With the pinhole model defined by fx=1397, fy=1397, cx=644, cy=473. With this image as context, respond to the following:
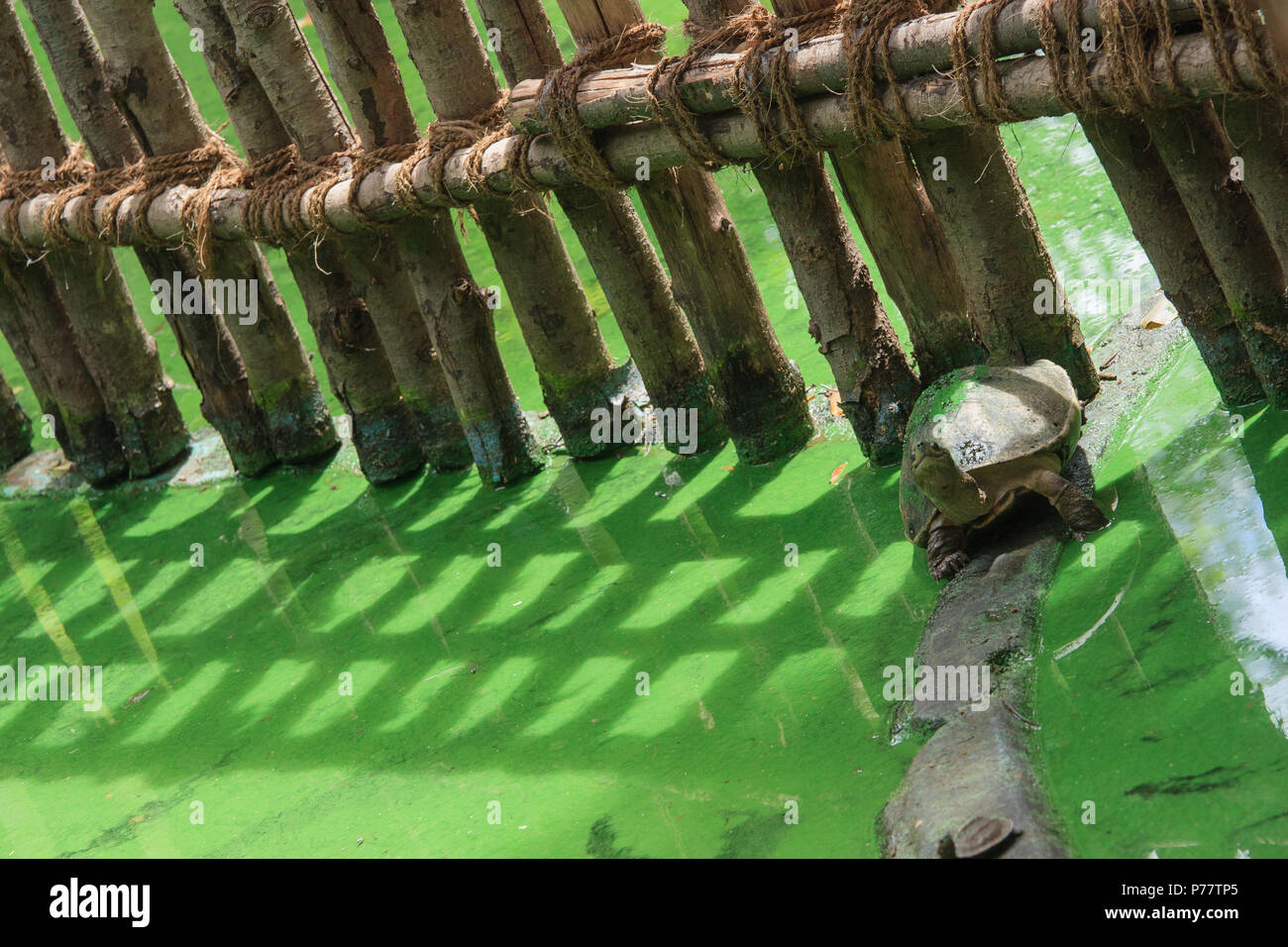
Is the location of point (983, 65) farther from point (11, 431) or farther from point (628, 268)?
point (11, 431)

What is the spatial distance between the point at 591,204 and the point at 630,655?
212 cm

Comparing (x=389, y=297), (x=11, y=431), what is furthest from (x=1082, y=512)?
(x=11, y=431)

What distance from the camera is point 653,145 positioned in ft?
18.2

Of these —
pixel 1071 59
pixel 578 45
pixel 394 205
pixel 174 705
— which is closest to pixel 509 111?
pixel 578 45

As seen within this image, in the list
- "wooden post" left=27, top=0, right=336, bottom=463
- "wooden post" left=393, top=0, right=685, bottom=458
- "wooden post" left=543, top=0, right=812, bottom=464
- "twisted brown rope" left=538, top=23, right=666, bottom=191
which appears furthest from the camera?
"wooden post" left=27, top=0, right=336, bottom=463

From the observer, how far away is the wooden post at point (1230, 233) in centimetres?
463

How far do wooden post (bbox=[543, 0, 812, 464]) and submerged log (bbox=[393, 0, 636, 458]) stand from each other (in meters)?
0.70

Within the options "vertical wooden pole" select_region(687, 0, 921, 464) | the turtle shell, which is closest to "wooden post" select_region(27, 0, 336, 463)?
"vertical wooden pole" select_region(687, 0, 921, 464)

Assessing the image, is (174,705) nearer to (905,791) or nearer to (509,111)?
(509,111)

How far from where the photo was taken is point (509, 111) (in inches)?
232

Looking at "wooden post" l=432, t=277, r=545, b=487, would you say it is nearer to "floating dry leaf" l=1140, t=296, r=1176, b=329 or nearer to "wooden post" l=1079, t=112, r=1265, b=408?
"floating dry leaf" l=1140, t=296, r=1176, b=329

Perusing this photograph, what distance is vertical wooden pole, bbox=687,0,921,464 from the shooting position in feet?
18.5

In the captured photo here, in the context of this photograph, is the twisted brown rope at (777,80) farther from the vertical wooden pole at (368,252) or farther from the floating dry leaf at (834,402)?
the vertical wooden pole at (368,252)
